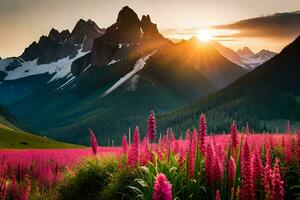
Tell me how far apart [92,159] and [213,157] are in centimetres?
746

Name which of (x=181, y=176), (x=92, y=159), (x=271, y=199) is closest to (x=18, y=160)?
(x=92, y=159)

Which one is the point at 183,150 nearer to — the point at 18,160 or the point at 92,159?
the point at 92,159

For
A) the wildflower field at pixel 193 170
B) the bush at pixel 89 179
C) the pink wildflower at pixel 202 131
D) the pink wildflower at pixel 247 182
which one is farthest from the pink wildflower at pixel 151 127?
the bush at pixel 89 179

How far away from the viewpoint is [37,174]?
25.8m

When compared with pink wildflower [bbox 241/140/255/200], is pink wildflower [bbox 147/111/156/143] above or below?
above

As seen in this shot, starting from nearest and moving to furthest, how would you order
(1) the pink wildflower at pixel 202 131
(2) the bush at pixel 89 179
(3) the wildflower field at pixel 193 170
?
(3) the wildflower field at pixel 193 170
(1) the pink wildflower at pixel 202 131
(2) the bush at pixel 89 179

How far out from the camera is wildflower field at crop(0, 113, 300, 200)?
828 centimetres

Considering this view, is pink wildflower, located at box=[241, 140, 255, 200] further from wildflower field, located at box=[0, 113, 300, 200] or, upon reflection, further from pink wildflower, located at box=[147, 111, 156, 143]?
pink wildflower, located at box=[147, 111, 156, 143]

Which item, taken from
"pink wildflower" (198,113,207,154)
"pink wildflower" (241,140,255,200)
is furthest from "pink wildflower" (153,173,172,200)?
"pink wildflower" (198,113,207,154)

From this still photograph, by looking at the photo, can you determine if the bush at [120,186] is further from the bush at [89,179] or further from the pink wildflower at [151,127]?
the pink wildflower at [151,127]

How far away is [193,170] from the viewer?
11656 millimetres

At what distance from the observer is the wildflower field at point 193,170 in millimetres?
8281

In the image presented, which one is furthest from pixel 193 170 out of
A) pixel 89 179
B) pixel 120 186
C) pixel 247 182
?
pixel 89 179

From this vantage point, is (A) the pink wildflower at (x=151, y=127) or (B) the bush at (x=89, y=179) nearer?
(A) the pink wildflower at (x=151, y=127)
